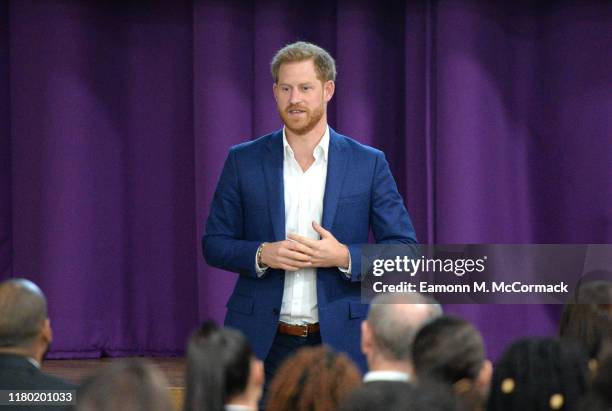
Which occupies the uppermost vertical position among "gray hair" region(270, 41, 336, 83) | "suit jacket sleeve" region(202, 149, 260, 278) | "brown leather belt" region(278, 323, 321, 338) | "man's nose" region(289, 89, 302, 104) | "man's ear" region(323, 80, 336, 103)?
"gray hair" region(270, 41, 336, 83)

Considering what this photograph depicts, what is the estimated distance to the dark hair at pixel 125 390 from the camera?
1.73m

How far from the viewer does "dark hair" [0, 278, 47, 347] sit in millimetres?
2693

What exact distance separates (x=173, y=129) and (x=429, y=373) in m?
3.57

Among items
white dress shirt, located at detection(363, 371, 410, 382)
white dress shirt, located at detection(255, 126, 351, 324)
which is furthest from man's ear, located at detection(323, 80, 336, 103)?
white dress shirt, located at detection(363, 371, 410, 382)

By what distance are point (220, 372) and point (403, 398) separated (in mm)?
621

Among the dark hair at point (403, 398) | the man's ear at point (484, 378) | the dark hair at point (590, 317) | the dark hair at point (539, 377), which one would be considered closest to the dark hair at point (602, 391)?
the dark hair at point (403, 398)

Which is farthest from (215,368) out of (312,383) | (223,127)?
(223,127)

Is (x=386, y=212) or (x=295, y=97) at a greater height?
(x=295, y=97)

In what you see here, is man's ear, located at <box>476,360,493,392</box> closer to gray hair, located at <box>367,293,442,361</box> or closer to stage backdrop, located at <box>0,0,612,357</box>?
gray hair, located at <box>367,293,442,361</box>

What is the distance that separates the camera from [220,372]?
88.9 inches

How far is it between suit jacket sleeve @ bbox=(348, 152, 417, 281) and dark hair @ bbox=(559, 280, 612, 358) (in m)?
0.67

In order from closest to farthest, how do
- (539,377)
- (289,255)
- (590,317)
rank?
(539,377) < (590,317) < (289,255)

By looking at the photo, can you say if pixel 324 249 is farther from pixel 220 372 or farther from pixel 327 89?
pixel 220 372

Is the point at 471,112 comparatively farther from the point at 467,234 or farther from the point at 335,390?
the point at 335,390
